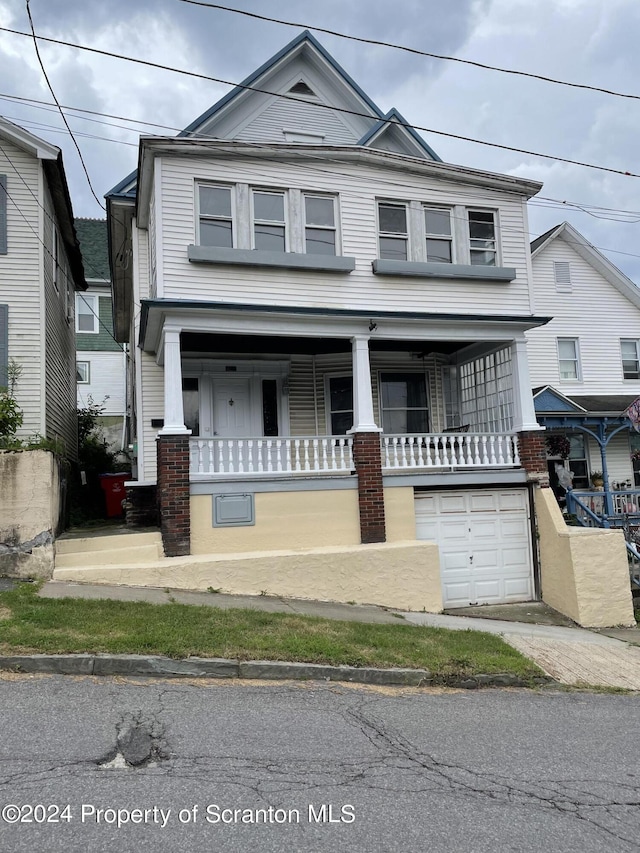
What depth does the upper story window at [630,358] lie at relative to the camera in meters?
19.4

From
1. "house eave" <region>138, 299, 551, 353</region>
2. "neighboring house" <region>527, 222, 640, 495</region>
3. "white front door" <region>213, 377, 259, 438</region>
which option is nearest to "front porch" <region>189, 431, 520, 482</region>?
"white front door" <region>213, 377, 259, 438</region>

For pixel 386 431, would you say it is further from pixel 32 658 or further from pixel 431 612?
pixel 32 658

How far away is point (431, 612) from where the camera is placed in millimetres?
10648

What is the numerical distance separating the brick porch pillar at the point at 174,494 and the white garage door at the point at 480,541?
4211 millimetres

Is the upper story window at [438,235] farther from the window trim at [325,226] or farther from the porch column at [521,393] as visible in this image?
the porch column at [521,393]

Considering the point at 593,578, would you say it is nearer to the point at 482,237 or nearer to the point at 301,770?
the point at 482,237

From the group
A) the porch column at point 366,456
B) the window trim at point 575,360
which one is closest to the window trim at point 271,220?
the porch column at point 366,456

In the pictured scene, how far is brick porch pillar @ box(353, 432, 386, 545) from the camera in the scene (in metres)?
11.1

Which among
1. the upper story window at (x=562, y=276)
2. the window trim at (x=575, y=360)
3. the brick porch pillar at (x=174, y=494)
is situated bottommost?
the brick porch pillar at (x=174, y=494)

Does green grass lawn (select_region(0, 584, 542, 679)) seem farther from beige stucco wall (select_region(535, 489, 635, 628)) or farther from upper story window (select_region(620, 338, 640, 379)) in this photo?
upper story window (select_region(620, 338, 640, 379))

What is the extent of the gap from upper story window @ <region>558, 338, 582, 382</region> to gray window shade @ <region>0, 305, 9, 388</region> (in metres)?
14.3

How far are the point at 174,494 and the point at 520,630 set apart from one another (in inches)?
223

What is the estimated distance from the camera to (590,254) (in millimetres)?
19266

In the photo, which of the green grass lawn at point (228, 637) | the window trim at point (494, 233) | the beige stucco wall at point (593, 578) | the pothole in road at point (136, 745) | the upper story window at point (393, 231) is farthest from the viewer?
the window trim at point (494, 233)
